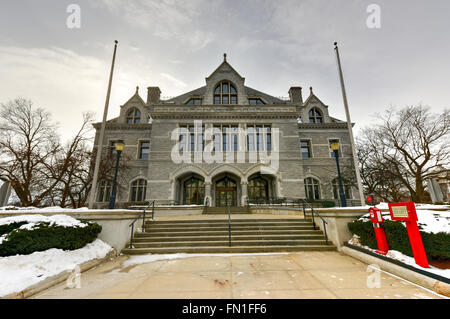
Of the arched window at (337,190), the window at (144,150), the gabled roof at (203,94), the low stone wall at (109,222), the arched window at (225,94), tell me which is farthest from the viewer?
the gabled roof at (203,94)

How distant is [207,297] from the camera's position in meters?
3.26

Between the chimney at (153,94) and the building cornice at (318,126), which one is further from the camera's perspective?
the chimney at (153,94)

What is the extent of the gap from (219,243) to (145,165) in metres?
16.5

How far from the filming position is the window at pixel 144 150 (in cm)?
2141

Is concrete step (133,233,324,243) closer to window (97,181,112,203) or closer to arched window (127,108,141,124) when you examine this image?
window (97,181,112,203)

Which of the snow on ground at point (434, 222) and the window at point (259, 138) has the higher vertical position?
the window at point (259, 138)

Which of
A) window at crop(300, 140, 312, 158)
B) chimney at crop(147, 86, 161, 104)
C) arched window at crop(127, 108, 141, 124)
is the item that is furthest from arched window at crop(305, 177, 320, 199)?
arched window at crop(127, 108, 141, 124)

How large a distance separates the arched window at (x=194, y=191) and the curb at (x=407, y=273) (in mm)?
15861

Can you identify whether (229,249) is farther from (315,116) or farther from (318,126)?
(315,116)

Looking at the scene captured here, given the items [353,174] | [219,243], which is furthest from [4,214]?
[353,174]

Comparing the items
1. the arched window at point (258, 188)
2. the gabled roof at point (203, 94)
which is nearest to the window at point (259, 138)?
the arched window at point (258, 188)

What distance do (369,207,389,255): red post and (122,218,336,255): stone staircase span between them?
174 cm

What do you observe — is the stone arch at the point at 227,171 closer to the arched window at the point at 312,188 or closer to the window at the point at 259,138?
the window at the point at 259,138
